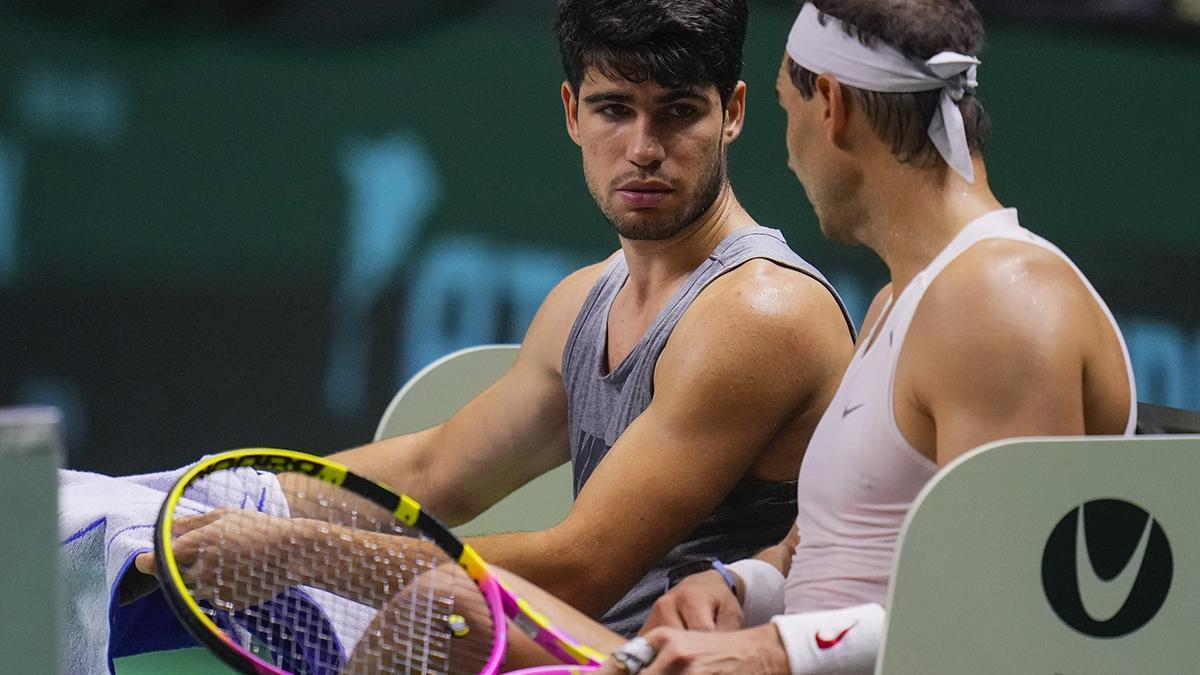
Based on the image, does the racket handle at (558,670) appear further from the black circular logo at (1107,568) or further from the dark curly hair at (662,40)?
the dark curly hair at (662,40)

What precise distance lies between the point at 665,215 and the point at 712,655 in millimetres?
679

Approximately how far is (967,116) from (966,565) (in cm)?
45

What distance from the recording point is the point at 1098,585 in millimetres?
1379

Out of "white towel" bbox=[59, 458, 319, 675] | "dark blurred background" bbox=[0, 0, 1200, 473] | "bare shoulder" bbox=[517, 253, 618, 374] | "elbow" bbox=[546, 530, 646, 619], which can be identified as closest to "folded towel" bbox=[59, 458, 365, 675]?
"white towel" bbox=[59, 458, 319, 675]

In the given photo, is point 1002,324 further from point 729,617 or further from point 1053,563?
point 729,617

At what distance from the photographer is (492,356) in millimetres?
2459

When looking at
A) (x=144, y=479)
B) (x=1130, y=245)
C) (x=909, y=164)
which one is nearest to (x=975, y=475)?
(x=909, y=164)

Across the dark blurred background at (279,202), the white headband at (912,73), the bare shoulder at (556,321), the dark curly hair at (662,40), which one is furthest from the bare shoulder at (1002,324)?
the dark blurred background at (279,202)

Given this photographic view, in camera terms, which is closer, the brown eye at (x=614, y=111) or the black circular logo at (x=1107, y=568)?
the black circular logo at (x=1107, y=568)

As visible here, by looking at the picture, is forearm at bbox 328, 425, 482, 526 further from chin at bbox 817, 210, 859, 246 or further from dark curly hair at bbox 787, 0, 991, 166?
dark curly hair at bbox 787, 0, 991, 166

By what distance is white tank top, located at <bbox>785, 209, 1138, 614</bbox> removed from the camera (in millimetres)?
1466

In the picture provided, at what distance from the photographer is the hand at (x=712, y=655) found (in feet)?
4.60

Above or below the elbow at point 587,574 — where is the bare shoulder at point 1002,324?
above

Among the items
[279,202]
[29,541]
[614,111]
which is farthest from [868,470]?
[279,202]
